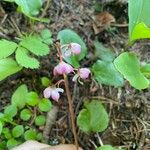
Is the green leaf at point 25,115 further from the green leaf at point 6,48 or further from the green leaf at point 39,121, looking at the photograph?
the green leaf at point 6,48

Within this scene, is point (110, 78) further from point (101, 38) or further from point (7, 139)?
point (7, 139)

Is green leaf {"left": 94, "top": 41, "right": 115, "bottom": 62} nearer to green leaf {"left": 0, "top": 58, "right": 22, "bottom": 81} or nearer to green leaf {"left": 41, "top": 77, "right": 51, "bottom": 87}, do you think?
green leaf {"left": 41, "top": 77, "right": 51, "bottom": 87}

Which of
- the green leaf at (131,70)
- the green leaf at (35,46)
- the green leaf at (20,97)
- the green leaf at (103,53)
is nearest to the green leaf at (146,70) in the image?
the green leaf at (131,70)

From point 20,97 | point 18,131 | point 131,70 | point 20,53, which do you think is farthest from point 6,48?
point 131,70

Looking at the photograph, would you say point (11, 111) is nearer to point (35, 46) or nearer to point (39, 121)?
point (39, 121)

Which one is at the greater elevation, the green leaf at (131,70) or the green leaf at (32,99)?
the green leaf at (131,70)

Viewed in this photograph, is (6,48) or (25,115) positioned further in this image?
(25,115)
